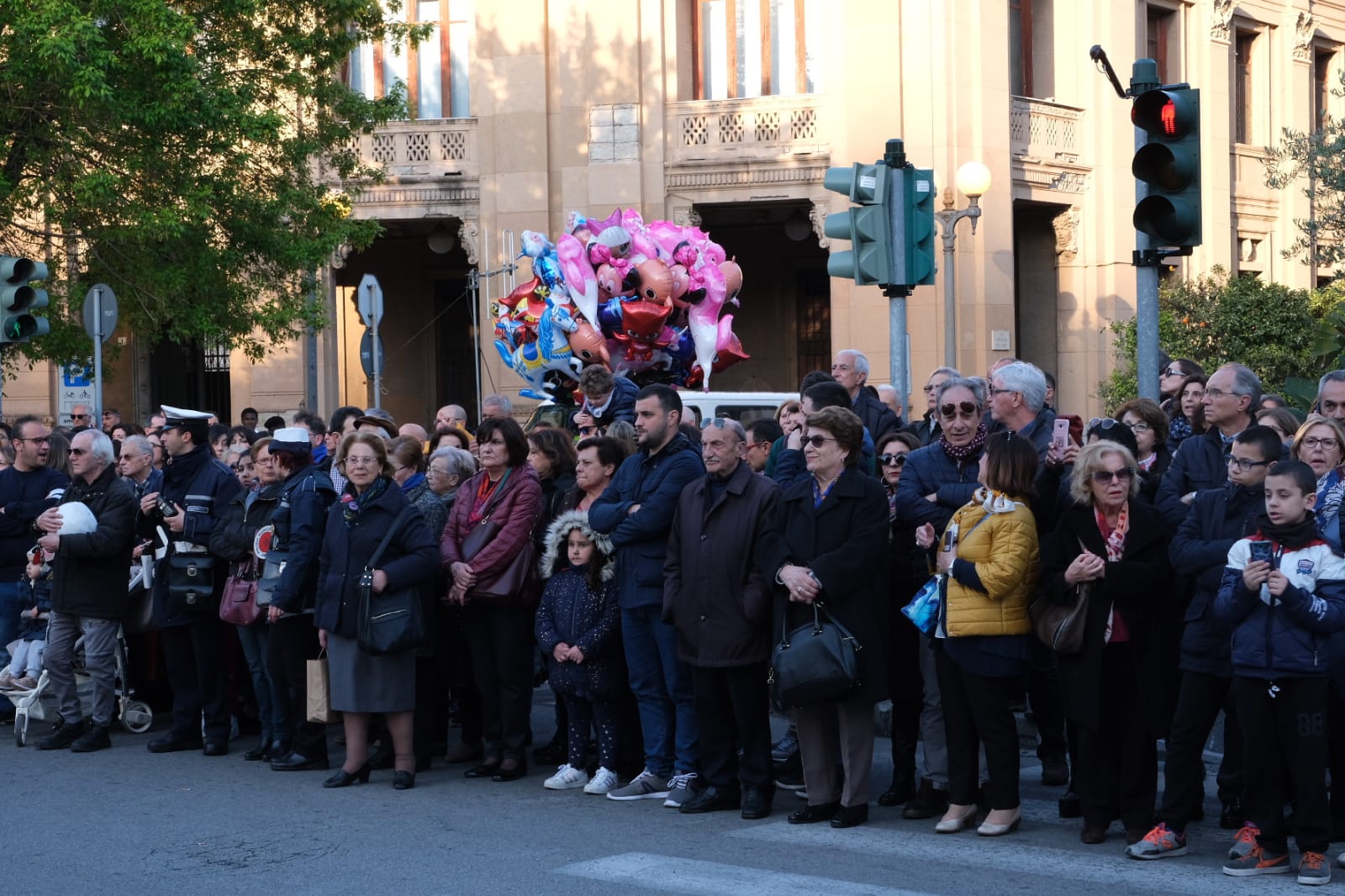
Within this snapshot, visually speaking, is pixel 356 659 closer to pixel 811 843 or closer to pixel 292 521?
pixel 292 521

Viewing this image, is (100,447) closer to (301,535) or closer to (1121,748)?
(301,535)

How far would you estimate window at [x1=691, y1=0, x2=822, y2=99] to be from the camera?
90.7ft

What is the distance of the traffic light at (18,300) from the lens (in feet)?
47.8

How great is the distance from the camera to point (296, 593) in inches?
399

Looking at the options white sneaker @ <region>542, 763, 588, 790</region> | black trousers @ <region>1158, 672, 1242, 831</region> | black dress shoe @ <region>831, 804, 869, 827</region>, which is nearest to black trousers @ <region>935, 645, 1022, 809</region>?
black dress shoe @ <region>831, 804, 869, 827</region>

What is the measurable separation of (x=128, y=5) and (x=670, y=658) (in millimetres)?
12079

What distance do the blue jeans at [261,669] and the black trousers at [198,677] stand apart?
35 centimetres

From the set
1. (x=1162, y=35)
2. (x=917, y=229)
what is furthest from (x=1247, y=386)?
(x=1162, y=35)

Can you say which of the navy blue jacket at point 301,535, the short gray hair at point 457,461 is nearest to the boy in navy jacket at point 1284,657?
the short gray hair at point 457,461

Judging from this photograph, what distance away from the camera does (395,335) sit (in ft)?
112

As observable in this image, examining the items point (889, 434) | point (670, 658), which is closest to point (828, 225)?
point (889, 434)

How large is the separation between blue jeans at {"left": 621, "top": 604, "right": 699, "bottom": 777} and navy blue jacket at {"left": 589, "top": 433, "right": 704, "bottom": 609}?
0.36 feet

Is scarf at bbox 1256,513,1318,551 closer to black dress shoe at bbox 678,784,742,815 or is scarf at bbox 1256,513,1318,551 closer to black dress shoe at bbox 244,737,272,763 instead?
black dress shoe at bbox 678,784,742,815

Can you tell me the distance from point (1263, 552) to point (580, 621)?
150 inches
